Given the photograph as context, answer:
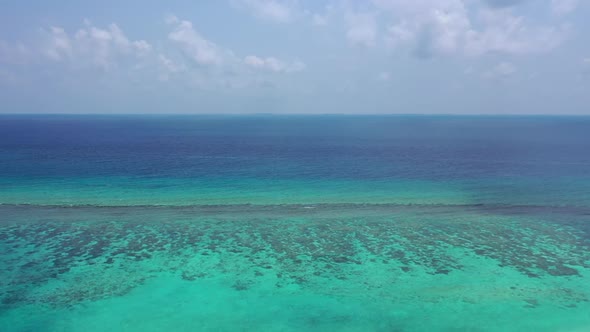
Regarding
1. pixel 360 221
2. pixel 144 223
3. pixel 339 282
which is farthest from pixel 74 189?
pixel 339 282

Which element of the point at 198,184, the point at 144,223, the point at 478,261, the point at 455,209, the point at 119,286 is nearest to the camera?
the point at 119,286

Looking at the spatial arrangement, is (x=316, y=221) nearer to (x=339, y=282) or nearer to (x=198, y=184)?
(x=339, y=282)

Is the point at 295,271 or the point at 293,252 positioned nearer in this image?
the point at 295,271

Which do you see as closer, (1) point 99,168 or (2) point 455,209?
(2) point 455,209

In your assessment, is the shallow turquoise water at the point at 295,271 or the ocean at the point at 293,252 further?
the ocean at the point at 293,252

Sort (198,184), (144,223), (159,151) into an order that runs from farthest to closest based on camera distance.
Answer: (159,151) → (198,184) → (144,223)

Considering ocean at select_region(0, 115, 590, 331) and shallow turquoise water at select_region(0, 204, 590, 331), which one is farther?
ocean at select_region(0, 115, 590, 331)

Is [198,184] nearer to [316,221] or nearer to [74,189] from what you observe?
[74,189]
